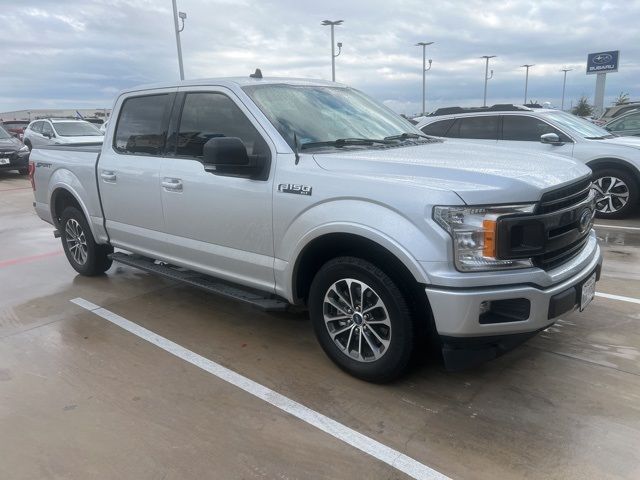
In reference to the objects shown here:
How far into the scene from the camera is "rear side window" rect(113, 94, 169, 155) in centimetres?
457

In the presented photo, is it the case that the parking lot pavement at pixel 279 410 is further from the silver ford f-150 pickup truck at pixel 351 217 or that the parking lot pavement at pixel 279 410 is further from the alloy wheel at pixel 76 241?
the alloy wheel at pixel 76 241

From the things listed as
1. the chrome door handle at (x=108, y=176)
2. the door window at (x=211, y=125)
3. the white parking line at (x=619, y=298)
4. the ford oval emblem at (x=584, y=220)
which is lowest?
the white parking line at (x=619, y=298)

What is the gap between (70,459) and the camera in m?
2.80

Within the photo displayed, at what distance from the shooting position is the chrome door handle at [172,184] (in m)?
4.20

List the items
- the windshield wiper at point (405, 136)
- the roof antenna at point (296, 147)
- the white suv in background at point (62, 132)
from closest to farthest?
the roof antenna at point (296, 147)
the windshield wiper at point (405, 136)
the white suv in background at point (62, 132)

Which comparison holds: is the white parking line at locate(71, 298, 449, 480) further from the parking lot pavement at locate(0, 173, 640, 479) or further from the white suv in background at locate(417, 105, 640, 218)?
the white suv in background at locate(417, 105, 640, 218)

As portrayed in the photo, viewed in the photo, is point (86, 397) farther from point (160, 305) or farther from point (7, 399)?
point (160, 305)

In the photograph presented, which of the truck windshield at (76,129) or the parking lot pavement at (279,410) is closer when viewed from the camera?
the parking lot pavement at (279,410)

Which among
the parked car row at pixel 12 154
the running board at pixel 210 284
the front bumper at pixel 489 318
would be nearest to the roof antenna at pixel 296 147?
the running board at pixel 210 284

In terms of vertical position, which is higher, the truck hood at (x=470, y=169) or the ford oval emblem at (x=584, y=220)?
the truck hood at (x=470, y=169)

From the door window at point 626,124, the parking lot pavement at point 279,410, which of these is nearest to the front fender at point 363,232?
the parking lot pavement at point 279,410

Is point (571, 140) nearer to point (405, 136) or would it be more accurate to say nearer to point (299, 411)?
point (405, 136)

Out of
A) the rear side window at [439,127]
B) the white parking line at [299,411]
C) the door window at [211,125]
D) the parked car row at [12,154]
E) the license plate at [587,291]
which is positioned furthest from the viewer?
the parked car row at [12,154]

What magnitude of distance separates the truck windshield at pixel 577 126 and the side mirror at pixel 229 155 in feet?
21.1
